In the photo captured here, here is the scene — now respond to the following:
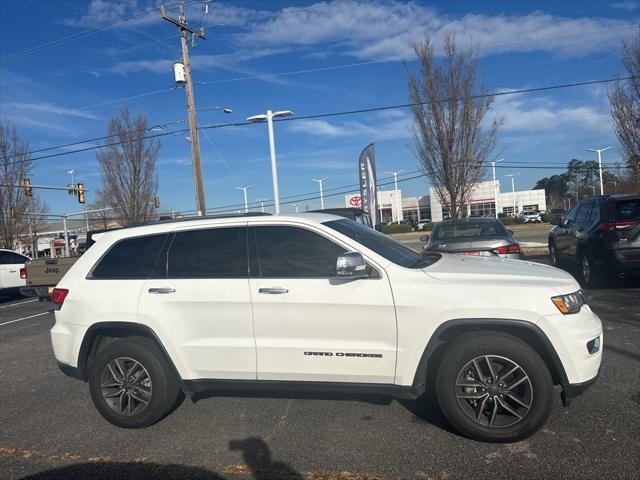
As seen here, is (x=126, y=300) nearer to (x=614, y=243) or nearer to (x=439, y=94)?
(x=614, y=243)

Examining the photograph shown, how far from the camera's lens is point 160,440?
13.5 feet

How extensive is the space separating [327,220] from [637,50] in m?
14.3

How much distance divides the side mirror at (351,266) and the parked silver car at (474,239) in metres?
5.40

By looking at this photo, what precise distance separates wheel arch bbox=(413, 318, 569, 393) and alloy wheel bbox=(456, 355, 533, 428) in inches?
8.9

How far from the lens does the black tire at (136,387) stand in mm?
4316

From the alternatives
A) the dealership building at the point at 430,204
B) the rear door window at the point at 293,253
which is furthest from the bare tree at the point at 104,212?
the dealership building at the point at 430,204

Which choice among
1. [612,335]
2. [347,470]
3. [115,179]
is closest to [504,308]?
[347,470]

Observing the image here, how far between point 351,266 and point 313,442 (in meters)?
1.38

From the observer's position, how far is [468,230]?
9.93 meters

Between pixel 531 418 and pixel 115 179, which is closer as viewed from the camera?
pixel 531 418

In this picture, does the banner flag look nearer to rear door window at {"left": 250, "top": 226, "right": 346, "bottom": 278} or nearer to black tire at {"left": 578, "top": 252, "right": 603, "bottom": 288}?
black tire at {"left": 578, "top": 252, "right": 603, "bottom": 288}

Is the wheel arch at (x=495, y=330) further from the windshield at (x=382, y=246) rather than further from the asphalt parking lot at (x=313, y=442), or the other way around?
the windshield at (x=382, y=246)

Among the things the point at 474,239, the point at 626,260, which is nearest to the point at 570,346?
the point at 474,239

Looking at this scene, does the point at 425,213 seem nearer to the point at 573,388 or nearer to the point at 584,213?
the point at 584,213
